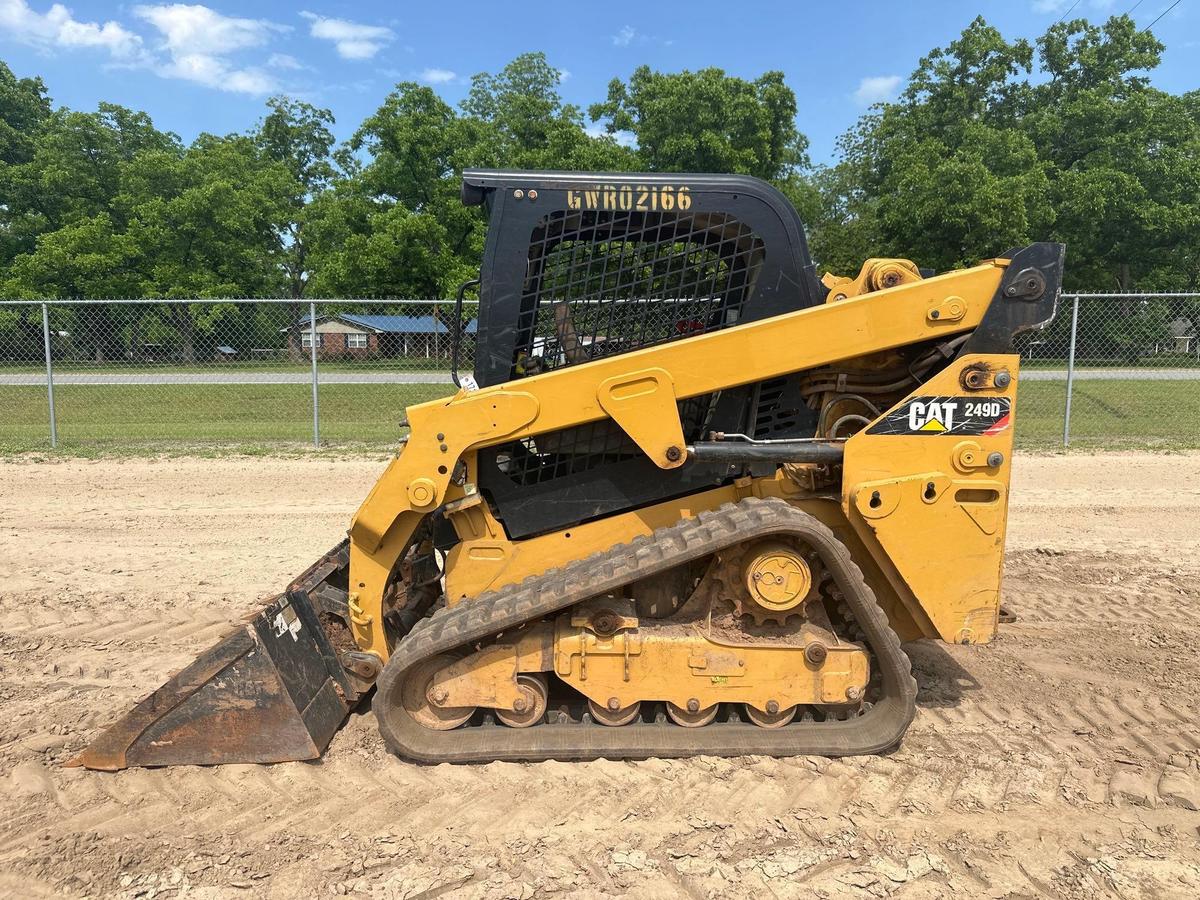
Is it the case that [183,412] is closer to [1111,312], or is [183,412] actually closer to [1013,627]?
[1013,627]

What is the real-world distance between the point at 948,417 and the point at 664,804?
1924mm

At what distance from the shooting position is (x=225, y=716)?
10.3ft

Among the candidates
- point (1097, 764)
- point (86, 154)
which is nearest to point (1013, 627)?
point (1097, 764)

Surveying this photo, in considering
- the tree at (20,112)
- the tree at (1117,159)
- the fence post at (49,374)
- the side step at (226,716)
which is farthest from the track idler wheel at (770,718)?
the tree at (20,112)

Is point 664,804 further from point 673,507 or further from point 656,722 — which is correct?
point 673,507

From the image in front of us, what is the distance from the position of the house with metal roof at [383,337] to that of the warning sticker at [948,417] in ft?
33.9

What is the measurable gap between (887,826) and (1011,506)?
5.96 meters

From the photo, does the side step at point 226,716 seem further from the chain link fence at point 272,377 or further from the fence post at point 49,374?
the fence post at point 49,374

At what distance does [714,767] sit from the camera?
3158 millimetres

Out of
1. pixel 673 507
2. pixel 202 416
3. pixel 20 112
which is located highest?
pixel 20 112

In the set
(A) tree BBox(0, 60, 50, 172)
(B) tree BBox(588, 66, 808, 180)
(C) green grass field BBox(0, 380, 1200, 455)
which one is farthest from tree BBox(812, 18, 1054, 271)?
(A) tree BBox(0, 60, 50, 172)

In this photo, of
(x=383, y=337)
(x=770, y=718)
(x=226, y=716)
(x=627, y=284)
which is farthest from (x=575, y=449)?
(x=383, y=337)

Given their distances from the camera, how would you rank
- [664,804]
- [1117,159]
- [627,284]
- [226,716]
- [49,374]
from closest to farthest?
1. [664,804]
2. [226,716]
3. [627,284]
4. [49,374]
5. [1117,159]

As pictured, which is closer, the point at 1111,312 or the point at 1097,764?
the point at 1097,764
